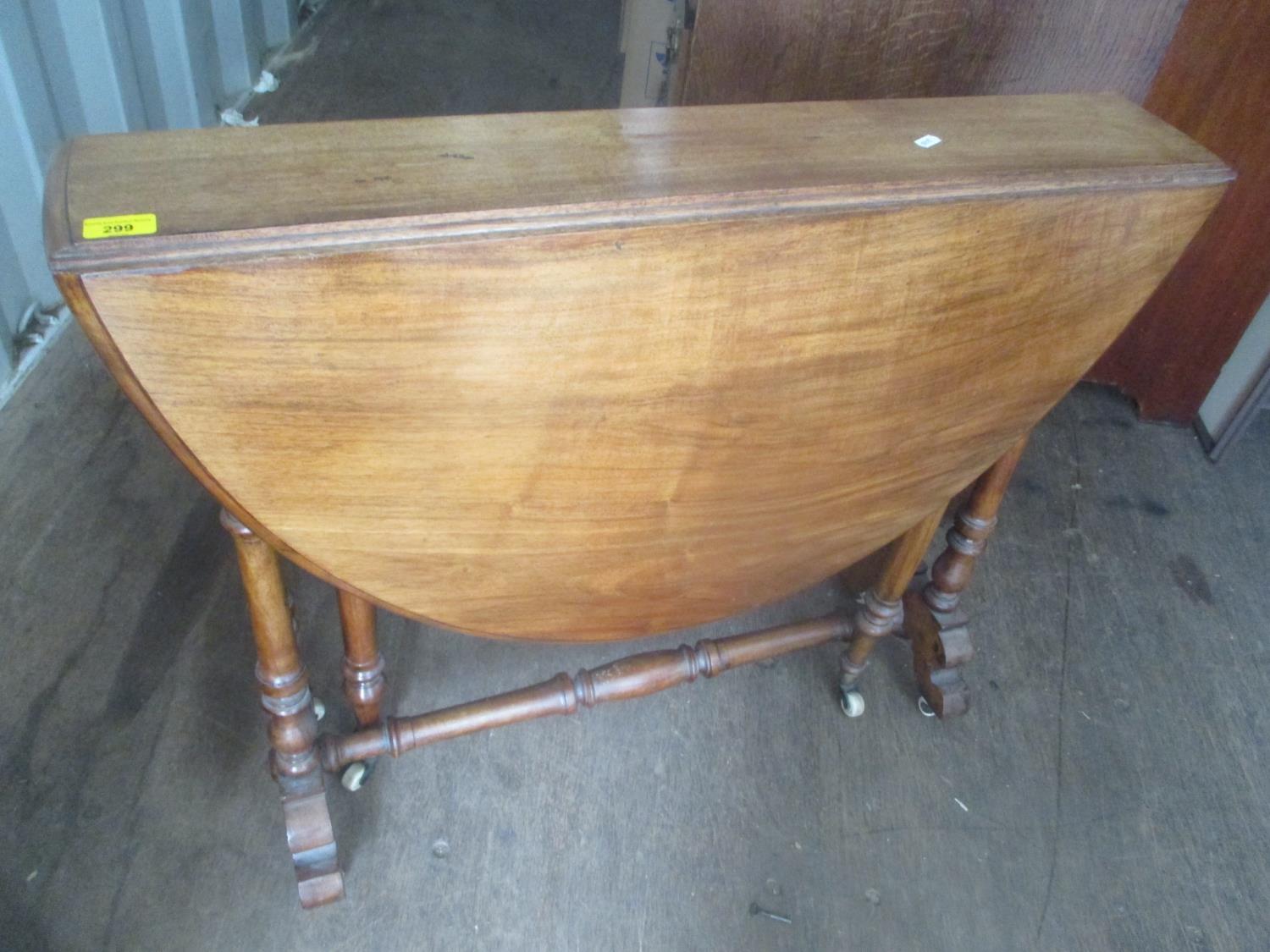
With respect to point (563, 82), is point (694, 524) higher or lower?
higher

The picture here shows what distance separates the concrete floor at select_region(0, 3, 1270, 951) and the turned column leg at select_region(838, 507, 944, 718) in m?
0.05

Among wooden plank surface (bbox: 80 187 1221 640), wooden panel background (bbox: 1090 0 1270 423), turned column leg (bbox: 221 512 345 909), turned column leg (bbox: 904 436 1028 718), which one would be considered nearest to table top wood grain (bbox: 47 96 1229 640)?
wooden plank surface (bbox: 80 187 1221 640)

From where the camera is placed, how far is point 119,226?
2.14 ft

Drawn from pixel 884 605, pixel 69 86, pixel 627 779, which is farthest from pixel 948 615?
pixel 69 86

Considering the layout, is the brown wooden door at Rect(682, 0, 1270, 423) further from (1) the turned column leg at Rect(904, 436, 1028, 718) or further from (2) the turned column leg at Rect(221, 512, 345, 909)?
(2) the turned column leg at Rect(221, 512, 345, 909)

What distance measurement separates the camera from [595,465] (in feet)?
2.83

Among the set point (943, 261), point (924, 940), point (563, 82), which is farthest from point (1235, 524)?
point (563, 82)

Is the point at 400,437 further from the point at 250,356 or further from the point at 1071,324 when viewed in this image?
the point at 1071,324

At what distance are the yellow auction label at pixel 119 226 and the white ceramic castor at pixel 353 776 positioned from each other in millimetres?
860

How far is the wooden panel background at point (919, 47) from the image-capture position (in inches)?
54.2

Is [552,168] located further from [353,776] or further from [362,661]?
[353,776]

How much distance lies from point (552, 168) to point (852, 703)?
996mm

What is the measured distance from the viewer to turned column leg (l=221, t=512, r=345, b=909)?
3.30 feet

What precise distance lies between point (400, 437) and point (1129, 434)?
176cm
